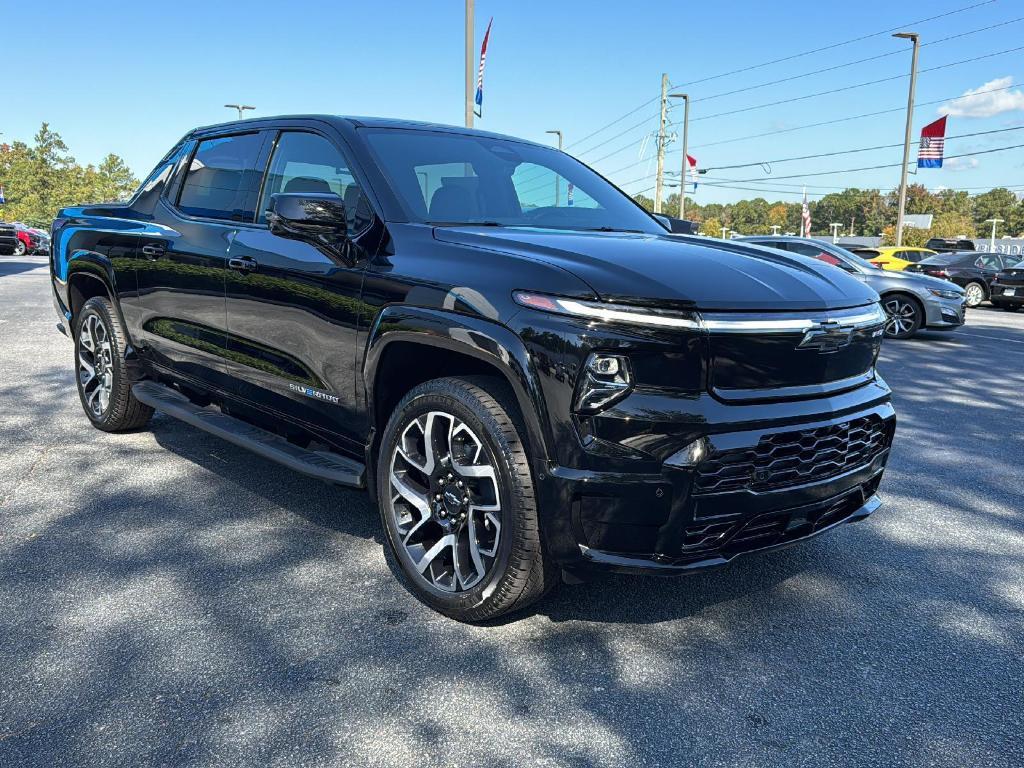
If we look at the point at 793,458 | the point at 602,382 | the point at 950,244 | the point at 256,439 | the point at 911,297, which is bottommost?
the point at 256,439

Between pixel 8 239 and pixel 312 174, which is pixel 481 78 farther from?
pixel 8 239

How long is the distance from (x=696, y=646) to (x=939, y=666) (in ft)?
2.64

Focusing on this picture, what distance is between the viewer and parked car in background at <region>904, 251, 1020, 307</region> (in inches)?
855

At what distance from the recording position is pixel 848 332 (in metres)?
3.00

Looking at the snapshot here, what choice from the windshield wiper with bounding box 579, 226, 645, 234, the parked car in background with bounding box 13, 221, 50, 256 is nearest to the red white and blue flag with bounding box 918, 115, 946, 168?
the windshield wiper with bounding box 579, 226, 645, 234

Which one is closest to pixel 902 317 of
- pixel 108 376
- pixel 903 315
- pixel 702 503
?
pixel 903 315

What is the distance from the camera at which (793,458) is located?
2.77 metres

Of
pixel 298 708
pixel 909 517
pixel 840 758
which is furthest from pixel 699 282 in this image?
pixel 909 517

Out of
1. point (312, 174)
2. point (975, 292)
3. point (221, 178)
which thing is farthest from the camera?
point (975, 292)

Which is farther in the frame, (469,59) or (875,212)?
(875,212)

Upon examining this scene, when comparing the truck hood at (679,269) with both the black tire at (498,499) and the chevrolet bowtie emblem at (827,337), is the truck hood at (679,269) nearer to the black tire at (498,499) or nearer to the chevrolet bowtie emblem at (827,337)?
the chevrolet bowtie emblem at (827,337)

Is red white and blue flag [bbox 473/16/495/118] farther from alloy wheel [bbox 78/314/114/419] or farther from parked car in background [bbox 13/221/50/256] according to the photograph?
parked car in background [bbox 13/221/50/256]

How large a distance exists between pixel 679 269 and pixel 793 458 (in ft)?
2.39

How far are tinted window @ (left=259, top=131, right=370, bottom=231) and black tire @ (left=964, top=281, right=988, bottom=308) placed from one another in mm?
22013
